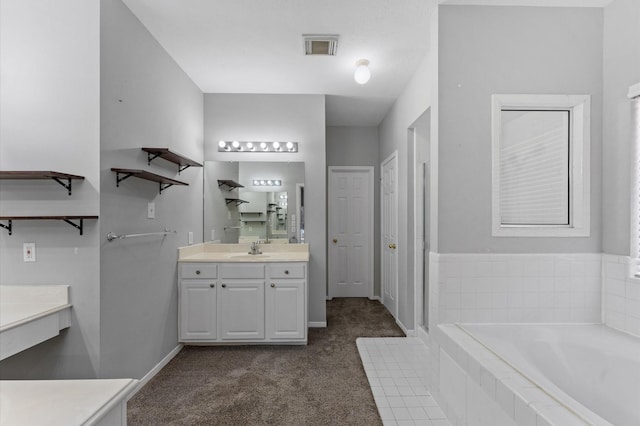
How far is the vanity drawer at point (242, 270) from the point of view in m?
3.04

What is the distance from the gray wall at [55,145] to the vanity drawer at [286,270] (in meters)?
1.45

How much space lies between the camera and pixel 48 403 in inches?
29.1

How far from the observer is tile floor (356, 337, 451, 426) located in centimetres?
199

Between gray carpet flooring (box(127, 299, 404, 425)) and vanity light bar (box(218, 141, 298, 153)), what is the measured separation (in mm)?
2038

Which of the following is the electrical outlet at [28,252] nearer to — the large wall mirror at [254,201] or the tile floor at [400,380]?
the large wall mirror at [254,201]

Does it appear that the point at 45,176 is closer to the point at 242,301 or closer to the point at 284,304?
the point at 242,301

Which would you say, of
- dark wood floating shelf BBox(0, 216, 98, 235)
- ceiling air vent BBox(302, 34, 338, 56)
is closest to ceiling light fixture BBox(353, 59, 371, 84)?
ceiling air vent BBox(302, 34, 338, 56)

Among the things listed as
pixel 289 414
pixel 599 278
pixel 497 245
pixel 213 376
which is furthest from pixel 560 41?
pixel 213 376

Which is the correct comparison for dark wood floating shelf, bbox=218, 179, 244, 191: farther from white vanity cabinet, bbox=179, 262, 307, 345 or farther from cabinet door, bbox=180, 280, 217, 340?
cabinet door, bbox=180, 280, 217, 340

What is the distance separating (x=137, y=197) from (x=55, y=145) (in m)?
0.55

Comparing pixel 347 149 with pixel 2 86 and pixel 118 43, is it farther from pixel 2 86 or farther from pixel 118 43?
pixel 2 86

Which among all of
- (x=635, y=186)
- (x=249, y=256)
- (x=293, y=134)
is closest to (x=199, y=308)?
(x=249, y=256)

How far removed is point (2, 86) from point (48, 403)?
2.05 m

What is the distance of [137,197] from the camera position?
89.9 inches
